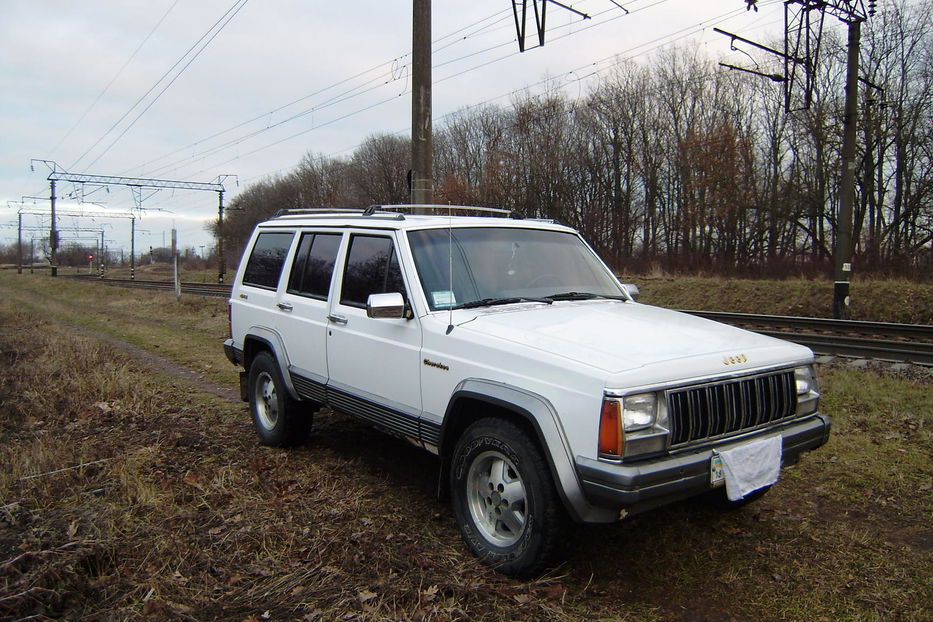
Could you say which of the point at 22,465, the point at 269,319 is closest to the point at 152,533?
the point at 22,465

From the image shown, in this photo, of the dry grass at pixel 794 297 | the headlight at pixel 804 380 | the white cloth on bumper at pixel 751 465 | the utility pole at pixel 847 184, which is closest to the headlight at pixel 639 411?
the white cloth on bumper at pixel 751 465

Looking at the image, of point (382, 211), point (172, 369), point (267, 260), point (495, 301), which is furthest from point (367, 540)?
point (172, 369)

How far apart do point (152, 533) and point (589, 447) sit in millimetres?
2522

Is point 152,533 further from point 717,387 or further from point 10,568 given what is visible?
point 717,387

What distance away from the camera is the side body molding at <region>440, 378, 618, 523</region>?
2.84m

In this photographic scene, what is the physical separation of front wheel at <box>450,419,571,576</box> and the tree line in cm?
1935

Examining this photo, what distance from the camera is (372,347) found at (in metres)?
4.16

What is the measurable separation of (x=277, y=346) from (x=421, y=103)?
5290 millimetres

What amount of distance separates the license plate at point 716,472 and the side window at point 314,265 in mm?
2939

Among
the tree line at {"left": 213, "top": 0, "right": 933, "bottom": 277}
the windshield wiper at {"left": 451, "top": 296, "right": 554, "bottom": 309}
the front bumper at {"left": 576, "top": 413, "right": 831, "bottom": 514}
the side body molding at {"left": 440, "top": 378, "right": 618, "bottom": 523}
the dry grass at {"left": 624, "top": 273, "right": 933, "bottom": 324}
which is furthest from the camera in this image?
the tree line at {"left": 213, "top": 0, "right": 933, "bottom": 277}

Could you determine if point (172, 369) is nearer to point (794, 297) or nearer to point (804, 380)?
point (804, 380)

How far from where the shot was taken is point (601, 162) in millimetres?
35156

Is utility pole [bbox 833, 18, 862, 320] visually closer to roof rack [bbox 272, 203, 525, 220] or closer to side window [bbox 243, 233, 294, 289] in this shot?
roof rack [bbox 272, 203, 525, 220]

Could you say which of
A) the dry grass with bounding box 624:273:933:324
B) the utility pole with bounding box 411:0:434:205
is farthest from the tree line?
the utility pole with bounding box 411:0:434:205
